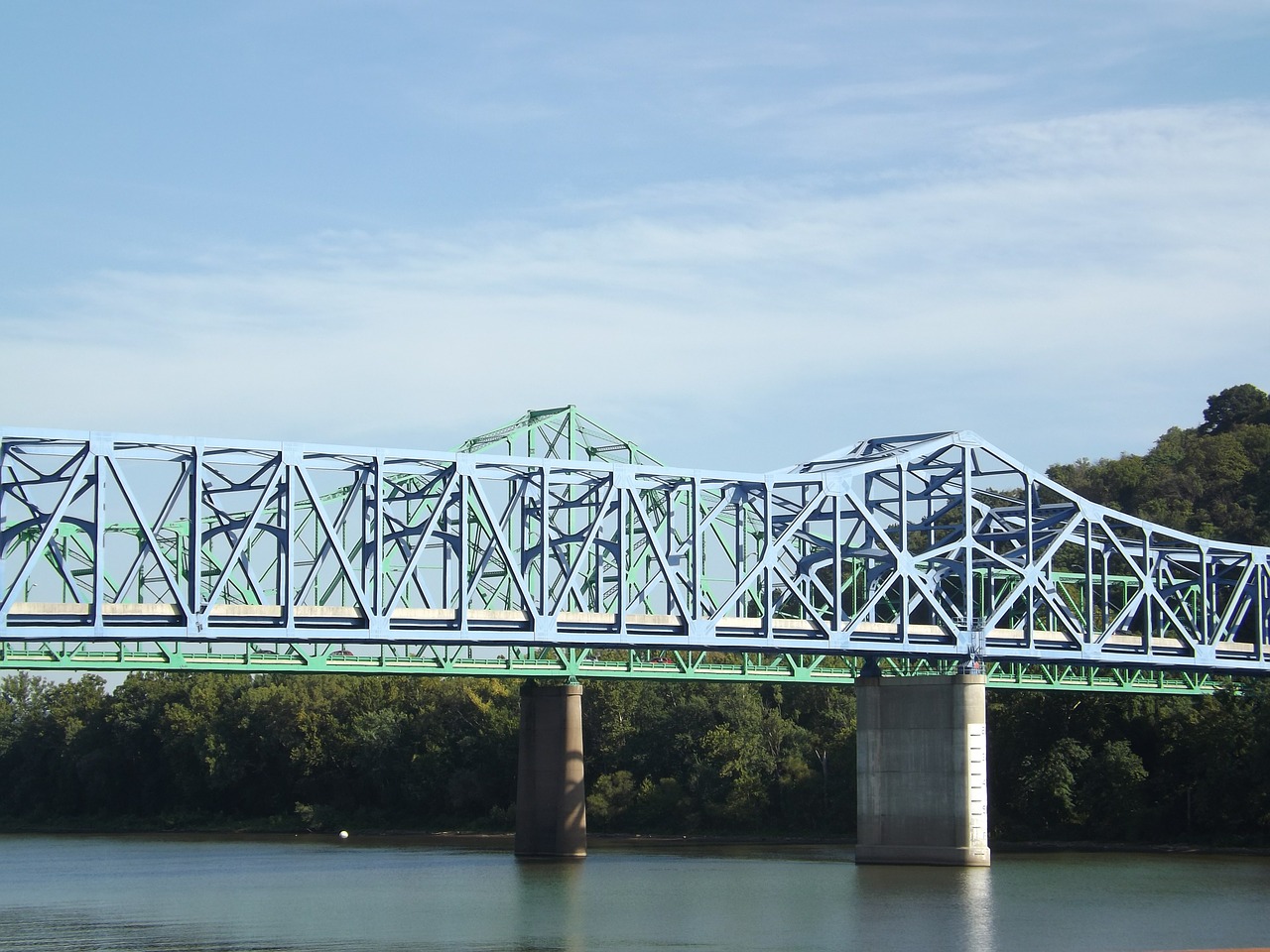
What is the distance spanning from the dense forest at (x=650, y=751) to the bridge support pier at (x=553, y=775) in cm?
2859

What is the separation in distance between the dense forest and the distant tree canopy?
27 centimetres

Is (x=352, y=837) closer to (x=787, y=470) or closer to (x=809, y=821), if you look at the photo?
(x=809, y=821)

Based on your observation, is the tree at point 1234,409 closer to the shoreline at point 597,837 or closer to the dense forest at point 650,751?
the dense forest at point 650,751

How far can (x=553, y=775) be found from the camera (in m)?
91.1

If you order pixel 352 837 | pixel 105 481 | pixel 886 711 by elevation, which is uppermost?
pixel 105 481

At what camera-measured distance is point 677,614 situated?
75.9m

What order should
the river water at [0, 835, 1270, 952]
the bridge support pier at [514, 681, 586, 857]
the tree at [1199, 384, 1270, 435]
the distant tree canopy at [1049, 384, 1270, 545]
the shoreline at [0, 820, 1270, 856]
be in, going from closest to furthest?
the river water at [0, 835, 1270, 952] → the bridge support pier at [514, 681, 586, 857] → the shoreline at [0, 820, 1270, 856] → the distant tree canopy at [1049, 384, 1270, 545] → the tree at [1199, 384, 1270, 435]

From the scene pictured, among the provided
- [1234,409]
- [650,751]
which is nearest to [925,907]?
[650,751]

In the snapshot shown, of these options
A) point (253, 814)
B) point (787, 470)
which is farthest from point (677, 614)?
point (253, 814)

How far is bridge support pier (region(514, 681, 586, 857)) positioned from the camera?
91.1 metres

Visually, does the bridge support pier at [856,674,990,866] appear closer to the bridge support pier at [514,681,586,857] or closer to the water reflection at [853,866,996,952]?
the water reflection at [853,866,996,952]

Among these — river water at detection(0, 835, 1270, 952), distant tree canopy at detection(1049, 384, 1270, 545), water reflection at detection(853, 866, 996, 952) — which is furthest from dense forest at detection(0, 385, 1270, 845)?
water reflection at detection(853, 866, 996, 952)

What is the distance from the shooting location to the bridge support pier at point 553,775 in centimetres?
9106

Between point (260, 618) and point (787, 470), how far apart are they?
2759 cm
